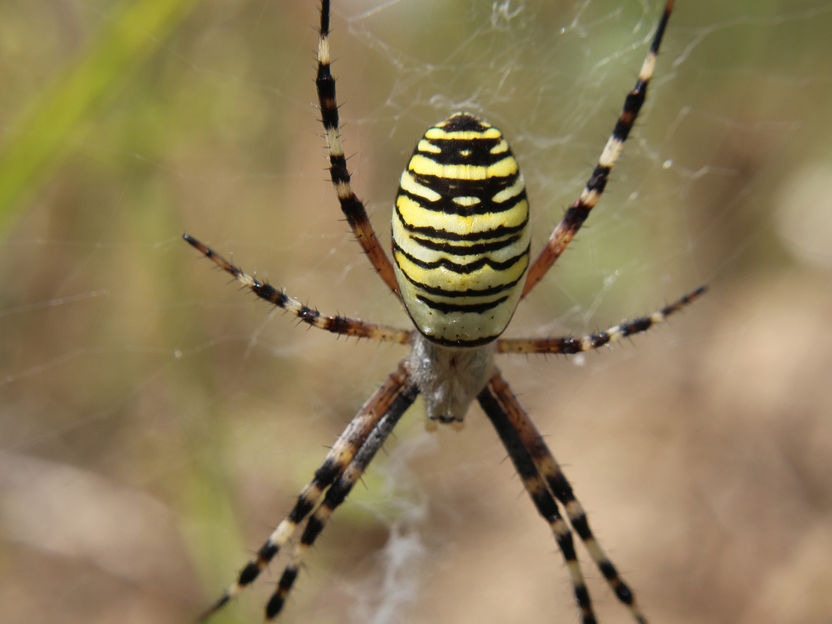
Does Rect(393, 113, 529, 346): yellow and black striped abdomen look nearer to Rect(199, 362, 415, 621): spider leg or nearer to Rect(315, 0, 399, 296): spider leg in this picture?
Rect(315, 0, 399, 296): spider leg

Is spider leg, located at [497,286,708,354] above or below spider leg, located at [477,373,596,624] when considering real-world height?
above

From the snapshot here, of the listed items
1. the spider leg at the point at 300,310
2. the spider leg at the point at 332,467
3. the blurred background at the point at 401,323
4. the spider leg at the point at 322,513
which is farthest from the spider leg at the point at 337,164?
the blurred background at the point at 401,323

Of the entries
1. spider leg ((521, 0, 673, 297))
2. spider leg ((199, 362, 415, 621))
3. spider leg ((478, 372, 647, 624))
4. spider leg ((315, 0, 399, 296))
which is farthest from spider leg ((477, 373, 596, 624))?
spider leg ((315, 0, 399, 296))

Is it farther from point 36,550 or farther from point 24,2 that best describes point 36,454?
point 24,2

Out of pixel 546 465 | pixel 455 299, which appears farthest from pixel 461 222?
pixel 546 465

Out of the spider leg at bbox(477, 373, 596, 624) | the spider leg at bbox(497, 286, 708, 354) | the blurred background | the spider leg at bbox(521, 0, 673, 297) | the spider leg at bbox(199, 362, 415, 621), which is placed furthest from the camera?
the blurred background

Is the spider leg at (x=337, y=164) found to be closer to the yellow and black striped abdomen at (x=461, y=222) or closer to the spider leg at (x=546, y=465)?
the yellow and black striped abdomen at (x=461, y=222)

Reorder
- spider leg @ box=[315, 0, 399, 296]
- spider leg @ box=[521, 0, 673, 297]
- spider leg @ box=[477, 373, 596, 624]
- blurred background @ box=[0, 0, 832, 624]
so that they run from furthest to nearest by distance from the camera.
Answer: blurred background @ box=[0, 0, 832, 624] → spider leg @ box=[477, 373, 596, 624] → spider leg @ box=[521, 0, 673, 297] → spider leg @ box=[315, 0, 399, 296]

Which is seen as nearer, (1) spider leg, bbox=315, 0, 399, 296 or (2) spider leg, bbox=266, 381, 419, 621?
(1) spider leg, bbox=315, 0, 399, 296
